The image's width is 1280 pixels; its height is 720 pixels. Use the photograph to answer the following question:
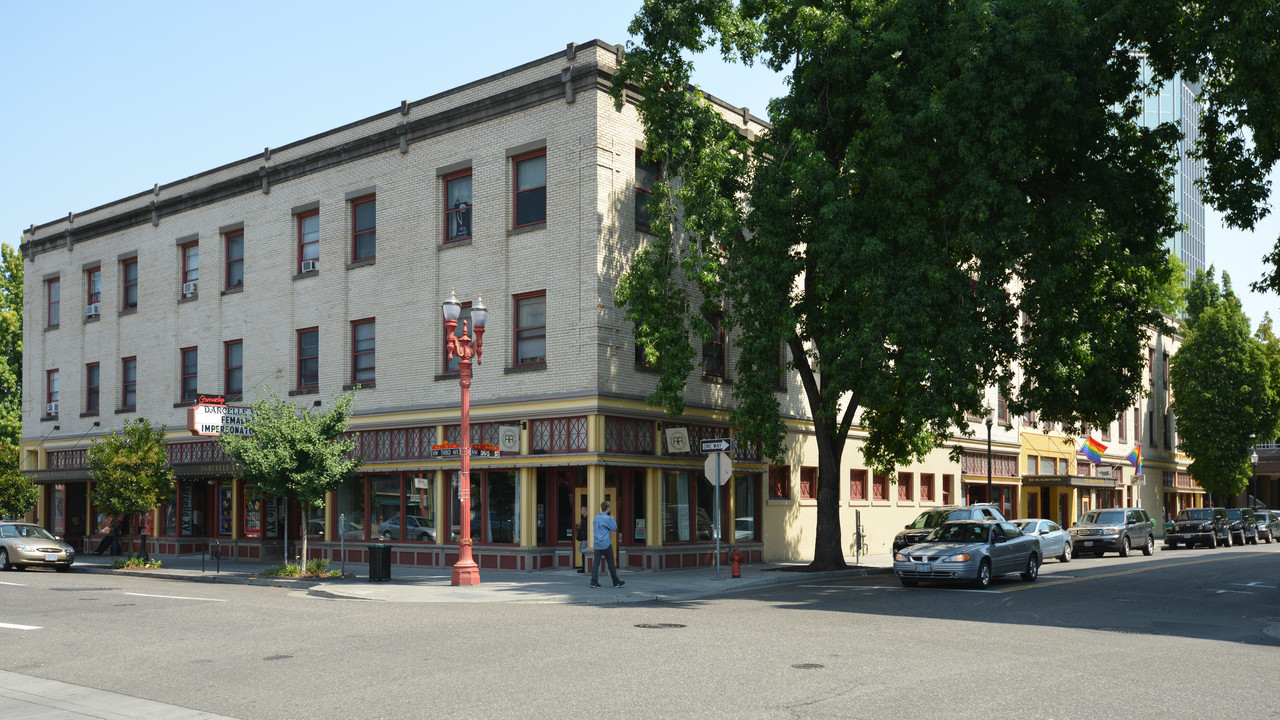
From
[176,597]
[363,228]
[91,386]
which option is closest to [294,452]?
[176,597]

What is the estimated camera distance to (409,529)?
29.5 metres

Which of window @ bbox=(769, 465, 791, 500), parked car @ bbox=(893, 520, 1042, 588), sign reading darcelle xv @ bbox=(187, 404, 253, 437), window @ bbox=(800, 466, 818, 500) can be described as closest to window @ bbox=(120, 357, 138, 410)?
sign reading darcelle xv @ bbox=(187, 404, 253, 437)

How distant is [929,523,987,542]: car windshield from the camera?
23.2 meters

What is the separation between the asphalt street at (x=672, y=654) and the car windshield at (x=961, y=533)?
2264 millimetres

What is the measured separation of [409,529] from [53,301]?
874 inches

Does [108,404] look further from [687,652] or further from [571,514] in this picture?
[687,652]

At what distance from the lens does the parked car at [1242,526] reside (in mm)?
48125

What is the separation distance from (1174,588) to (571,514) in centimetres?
1377

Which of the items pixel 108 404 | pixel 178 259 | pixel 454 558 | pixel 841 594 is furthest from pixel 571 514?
pixel 108 404

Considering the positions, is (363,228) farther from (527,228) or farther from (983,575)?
(983,575)

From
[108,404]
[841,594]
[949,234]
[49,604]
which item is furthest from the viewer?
[108,404]

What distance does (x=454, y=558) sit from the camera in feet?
92.8

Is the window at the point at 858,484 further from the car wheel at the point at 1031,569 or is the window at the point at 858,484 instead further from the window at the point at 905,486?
the car wheel at the point at 1031,569

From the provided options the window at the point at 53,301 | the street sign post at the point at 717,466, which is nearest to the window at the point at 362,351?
the street sign post at the point at 717,466
